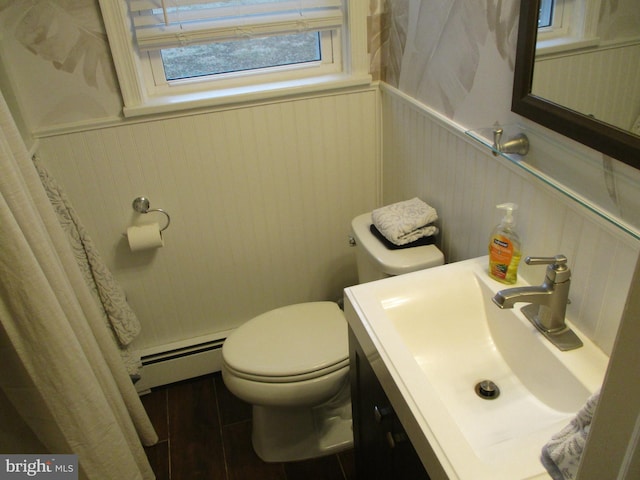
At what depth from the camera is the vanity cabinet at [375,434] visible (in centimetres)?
107

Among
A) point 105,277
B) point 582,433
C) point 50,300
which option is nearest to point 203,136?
point 105,277

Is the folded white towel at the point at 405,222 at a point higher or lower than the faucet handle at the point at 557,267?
lower

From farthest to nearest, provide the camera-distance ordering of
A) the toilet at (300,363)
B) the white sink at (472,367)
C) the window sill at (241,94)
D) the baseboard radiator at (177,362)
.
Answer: the baseboard radiator at (177,362) < the window sill at (241,94) < the toilet at (300,363) < the white sink at (472,367)

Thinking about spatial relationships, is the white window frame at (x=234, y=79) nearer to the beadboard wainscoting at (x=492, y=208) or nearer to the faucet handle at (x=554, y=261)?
the beadboard wainscoting at (x=492, y=208)

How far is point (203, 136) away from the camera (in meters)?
1.78

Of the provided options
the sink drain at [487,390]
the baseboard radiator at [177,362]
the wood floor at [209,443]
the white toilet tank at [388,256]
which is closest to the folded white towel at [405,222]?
the white toilet tank at [388,256]

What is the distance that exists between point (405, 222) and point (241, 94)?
2.32 feet

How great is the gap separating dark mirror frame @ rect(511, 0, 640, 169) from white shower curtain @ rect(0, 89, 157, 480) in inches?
40.7

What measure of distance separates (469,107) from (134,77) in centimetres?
104

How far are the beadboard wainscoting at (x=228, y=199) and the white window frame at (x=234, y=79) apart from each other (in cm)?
5

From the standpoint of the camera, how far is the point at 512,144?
113 centimetres

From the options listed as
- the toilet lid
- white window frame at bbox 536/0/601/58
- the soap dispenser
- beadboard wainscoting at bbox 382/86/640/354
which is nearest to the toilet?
the toilet lid

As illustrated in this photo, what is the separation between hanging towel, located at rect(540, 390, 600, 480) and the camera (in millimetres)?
619

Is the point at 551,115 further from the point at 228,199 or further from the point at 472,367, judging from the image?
the point at 228,199
